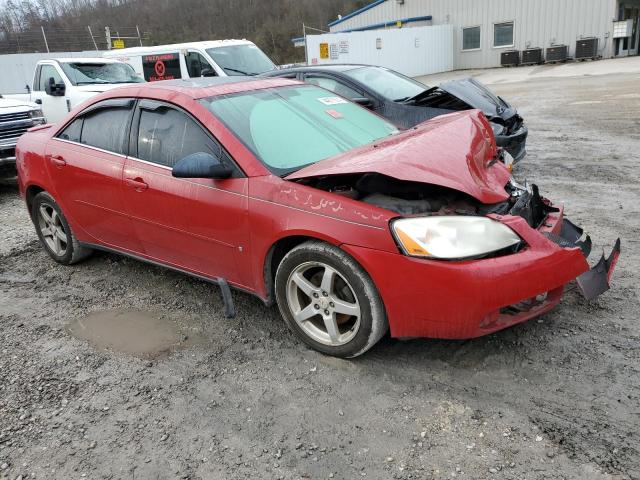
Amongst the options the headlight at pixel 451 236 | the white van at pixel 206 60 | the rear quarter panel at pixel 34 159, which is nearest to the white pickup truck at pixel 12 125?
the rear quarter panel at pixel 34 159

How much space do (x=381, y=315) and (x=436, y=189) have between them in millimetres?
773

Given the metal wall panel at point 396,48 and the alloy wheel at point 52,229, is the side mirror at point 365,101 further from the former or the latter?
the metal wall panel at point 396,48

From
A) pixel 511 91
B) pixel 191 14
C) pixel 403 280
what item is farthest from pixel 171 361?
pixel 191 14

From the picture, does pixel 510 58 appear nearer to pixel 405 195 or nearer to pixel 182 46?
pixel 182 46

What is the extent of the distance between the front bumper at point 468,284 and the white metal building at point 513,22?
25064 millimetres

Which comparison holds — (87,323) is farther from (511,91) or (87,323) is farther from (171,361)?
(511,91)

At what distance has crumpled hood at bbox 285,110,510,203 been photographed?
2.80 metres

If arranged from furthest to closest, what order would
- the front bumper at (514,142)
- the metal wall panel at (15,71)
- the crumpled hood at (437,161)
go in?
the metal wall panel at (15,71) < the front bumper at (514,142) < the crumpled hood at (437,161)

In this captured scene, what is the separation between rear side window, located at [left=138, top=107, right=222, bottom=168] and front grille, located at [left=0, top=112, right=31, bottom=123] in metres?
5.65

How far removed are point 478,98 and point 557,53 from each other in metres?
23.5

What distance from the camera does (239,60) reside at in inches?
457

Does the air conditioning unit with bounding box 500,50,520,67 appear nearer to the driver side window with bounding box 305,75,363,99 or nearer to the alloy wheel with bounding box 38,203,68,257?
the driver side window with bounding box 305,75,363,99

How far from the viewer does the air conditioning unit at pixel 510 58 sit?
1116 inches

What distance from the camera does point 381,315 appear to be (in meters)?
2.82
